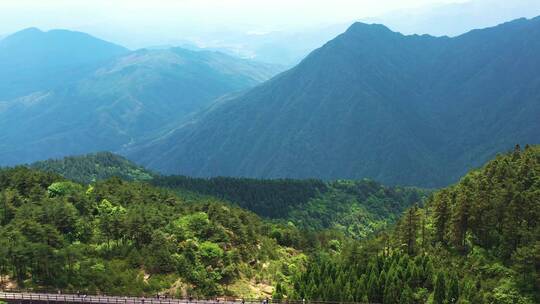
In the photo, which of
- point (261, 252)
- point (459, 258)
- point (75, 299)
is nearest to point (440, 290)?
point (459, 258)

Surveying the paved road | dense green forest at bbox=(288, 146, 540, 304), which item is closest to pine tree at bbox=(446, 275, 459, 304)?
dense green forest at bbox=(288, 146, 540, 304)

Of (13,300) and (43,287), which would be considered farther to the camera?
(43,287)

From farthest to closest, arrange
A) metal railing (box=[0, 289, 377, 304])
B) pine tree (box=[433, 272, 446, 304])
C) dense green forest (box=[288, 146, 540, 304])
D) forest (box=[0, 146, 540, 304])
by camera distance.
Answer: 1. forest (box=[0, 146, 540, 304])
2. metal railing (box=[0, 289, 377, 304])
3. dense green forest (box=[288, 146, 540, 304])
4. pine tree (box=[433, 272, 446, 304])

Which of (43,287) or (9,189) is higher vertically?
(9,189)

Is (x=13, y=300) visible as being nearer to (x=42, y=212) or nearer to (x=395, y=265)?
(x=42, y=212)

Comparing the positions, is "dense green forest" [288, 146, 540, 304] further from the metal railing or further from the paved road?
the paved road

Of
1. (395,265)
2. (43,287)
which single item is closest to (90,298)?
(43,287)

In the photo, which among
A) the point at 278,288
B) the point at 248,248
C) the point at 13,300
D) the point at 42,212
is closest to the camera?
the point at 13,300

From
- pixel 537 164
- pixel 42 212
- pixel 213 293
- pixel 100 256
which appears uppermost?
pixel 537 164

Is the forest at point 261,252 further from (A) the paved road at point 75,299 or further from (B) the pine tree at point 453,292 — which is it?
(A) the paved road at point 75,299
